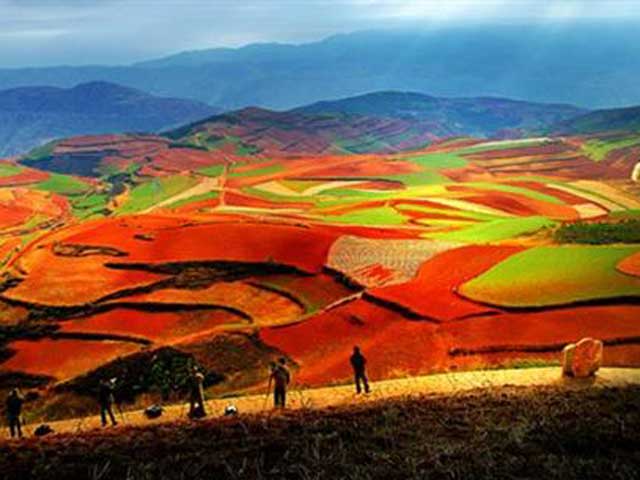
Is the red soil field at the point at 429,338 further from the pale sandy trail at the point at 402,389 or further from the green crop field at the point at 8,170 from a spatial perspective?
the green crop field at the point at 8,170

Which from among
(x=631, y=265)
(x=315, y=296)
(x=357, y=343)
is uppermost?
(x=631, y=265)

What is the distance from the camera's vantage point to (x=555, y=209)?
258 feet

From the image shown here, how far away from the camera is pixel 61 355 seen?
34938 millimetres

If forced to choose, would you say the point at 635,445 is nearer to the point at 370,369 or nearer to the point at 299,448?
the point at 299,448

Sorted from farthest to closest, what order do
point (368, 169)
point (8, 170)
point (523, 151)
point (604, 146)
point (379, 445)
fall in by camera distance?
point (8, 170) < point (523, 151) < point (604, 146) < point (368, 169) < point (379, 445)

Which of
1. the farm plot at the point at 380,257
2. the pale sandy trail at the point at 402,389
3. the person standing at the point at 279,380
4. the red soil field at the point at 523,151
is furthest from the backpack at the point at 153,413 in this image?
the red soil field at the point at 523,151

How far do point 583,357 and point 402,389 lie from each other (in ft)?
18.8

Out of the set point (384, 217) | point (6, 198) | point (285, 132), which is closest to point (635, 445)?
point (384, 217)

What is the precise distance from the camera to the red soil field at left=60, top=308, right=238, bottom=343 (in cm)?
3638

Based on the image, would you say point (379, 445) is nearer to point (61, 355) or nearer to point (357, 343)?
point (357, 343)

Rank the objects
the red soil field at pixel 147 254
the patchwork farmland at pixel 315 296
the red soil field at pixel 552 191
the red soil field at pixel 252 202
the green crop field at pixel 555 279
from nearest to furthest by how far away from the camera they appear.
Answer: the patchwork farmland at pixel 315 296 < the green crop field at pixel 555 279 < the red soil field at pixel 147 254 < the red soil field at pixel 552 191 < the red soil field at pixel 252 202

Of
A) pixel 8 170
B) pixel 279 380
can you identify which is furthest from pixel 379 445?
pixel 8 170

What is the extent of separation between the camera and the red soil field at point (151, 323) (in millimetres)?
36375

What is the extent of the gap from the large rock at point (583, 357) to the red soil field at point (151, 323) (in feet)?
63.1
